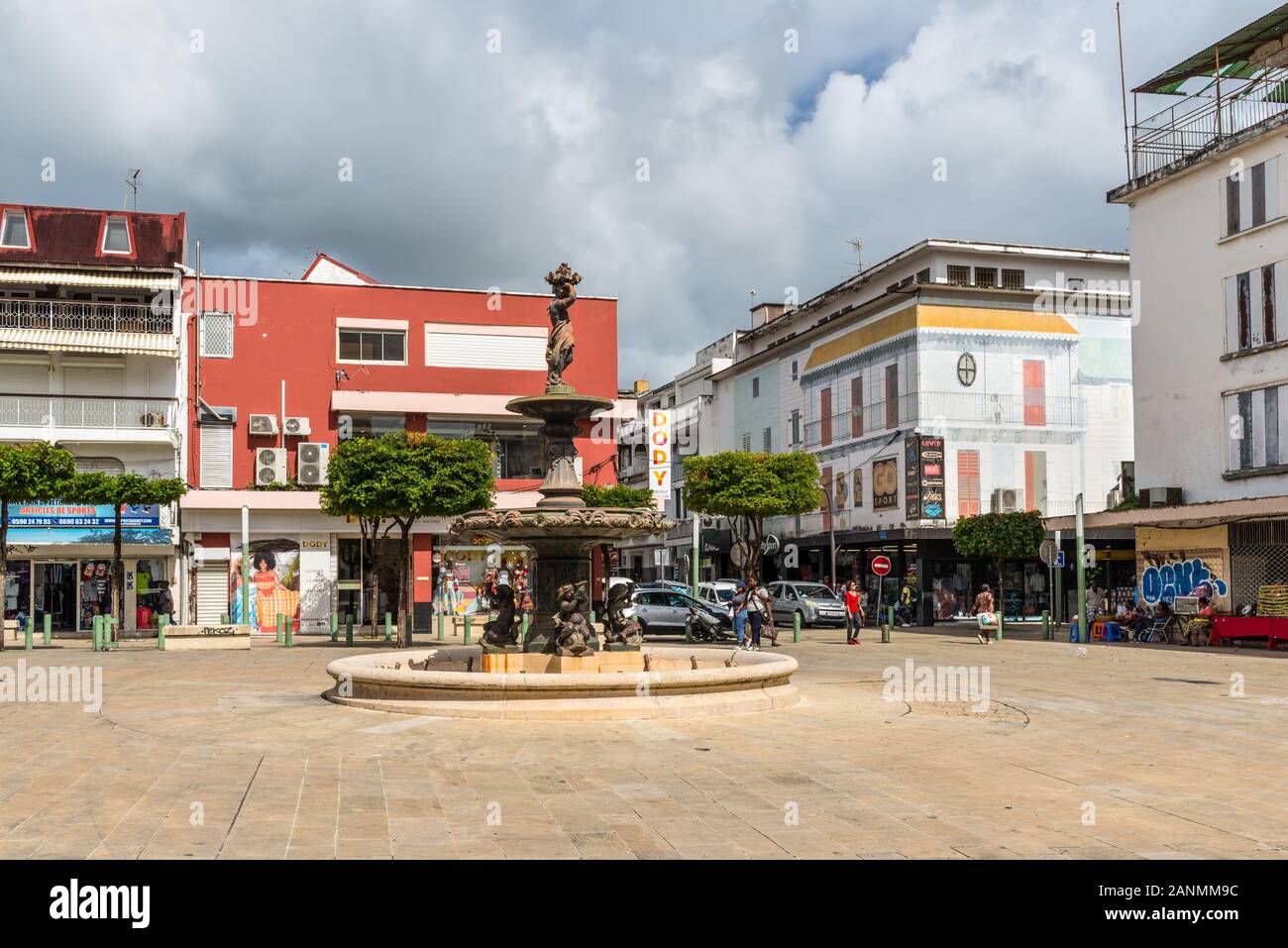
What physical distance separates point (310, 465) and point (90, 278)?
840 cm

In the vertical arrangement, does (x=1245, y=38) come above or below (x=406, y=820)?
above

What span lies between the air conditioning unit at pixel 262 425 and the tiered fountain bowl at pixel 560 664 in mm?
20174

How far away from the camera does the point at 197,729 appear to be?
40.9ft

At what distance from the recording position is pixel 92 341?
3525 cm

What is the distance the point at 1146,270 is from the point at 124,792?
31779mm

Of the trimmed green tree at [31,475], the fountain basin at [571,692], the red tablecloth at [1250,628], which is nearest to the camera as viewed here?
the fountain basin at [571,692]

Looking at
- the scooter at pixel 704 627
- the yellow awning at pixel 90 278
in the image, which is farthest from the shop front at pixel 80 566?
the scooter at pixel 704 627

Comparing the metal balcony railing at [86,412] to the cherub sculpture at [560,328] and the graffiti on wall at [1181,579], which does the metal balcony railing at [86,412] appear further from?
the graffiti on wall at [1181,579]

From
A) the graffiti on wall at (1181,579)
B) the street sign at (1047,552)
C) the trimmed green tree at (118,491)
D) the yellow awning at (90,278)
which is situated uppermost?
the yellow awning at (90,278)

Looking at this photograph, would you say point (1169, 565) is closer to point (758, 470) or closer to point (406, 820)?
point (758, 470)

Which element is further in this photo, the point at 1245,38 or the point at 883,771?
the point at 1245,38

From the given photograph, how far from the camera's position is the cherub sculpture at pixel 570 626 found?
1503 cm

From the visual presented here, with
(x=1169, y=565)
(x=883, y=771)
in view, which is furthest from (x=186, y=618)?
(x=883, y=771)

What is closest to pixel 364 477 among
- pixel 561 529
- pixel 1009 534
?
pixel 561 529
